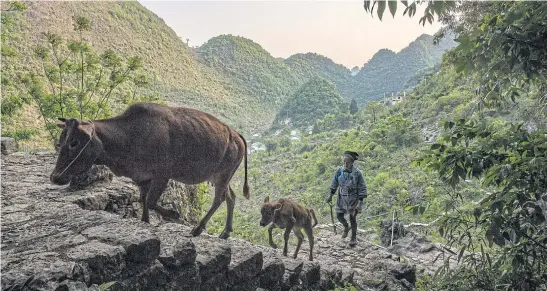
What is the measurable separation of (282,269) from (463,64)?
293 centimetres

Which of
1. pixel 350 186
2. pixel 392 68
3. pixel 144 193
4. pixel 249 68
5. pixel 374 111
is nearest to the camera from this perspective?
pixel 144 193

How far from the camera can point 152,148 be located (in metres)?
4.10

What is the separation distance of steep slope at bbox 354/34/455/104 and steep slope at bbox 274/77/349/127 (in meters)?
11.5

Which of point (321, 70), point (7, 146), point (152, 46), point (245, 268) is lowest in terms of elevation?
point (245, 268)

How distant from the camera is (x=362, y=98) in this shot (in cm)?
5572

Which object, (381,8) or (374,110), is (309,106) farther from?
(381,8)

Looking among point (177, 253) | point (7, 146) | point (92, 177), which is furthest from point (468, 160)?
point (7, 146)

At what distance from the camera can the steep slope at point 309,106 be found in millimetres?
39872

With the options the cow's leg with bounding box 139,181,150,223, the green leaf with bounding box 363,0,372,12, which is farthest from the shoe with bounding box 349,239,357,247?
the green leaf with bounding box 363,0,372,12

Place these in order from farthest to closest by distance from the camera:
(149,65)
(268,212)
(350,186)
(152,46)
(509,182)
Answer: (152,46) < (149,65) < (350,186) < (268,212) < (509,182)

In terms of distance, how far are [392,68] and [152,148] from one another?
206 feet

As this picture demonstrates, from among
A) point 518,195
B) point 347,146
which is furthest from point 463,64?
point 347,146

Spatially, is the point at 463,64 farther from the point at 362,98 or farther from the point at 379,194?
the point at 362,98

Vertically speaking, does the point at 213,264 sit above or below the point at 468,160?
below
